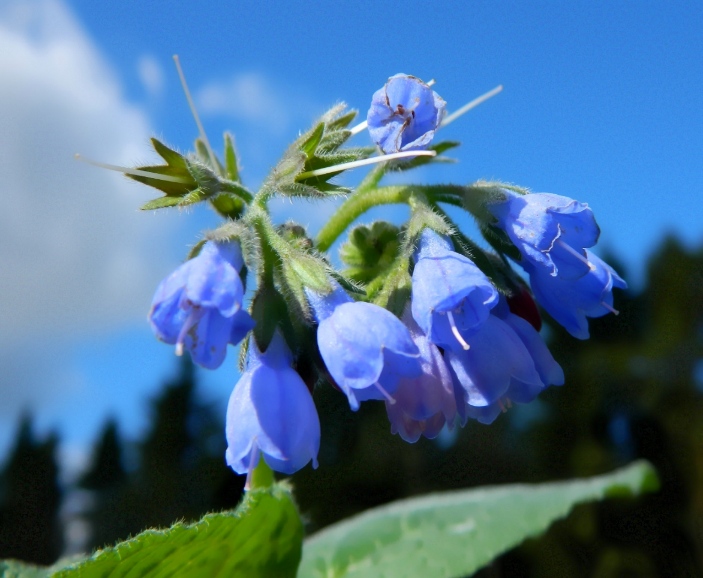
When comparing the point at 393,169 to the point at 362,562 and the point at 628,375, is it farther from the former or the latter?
the point at 628,375

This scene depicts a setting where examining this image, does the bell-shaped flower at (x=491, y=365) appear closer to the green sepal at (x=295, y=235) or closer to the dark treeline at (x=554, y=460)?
the green sepal at (x=295, y=235)

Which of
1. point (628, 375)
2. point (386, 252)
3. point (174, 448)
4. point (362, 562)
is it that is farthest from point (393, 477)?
point (386, 252)

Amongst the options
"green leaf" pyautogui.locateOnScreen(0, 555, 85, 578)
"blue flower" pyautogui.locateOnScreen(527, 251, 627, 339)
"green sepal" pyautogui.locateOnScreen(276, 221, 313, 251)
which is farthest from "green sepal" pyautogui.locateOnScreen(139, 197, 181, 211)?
"green leaf" pyautogui.locateOnScreen(0, 555, 85, 578)

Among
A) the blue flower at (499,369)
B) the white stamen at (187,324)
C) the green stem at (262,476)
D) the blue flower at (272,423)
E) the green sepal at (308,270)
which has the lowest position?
the green stem at (262,476)

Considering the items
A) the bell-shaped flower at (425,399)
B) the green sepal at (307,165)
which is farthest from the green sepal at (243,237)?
the bell-shaped flower at (425,399)

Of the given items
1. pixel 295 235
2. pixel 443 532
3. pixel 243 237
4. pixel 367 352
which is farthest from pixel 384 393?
Result: pixel 443 532

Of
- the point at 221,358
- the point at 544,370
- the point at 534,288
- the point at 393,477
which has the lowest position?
the point at 393,477
